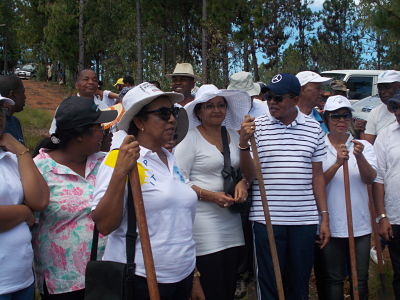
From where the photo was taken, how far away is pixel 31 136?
13164 mm

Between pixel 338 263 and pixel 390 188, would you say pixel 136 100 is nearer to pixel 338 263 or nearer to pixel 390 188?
pixel 338 263

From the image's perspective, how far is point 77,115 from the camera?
8.77 feet

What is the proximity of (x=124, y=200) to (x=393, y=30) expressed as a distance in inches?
384

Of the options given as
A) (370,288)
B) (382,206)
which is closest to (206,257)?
(382,206)

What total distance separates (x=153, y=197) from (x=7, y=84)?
6.86 feet

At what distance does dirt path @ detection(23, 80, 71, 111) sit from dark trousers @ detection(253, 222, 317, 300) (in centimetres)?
1936

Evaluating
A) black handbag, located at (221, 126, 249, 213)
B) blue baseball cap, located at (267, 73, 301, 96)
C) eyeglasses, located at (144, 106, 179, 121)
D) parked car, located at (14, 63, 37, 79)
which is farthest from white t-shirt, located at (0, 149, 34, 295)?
parked car, located at (14, 63, 37, 79)

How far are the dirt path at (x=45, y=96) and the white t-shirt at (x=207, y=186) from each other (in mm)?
19265

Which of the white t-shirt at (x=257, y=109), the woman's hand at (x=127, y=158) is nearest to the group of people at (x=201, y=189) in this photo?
the woman's hand at (x=127, y=158)

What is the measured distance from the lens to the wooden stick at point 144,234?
2.23m

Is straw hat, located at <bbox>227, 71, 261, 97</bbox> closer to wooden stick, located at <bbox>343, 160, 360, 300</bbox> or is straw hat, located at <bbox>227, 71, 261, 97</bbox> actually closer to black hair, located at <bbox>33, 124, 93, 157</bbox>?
wooden stick, located at <bbox>343, 160, 360, 300</bbox>

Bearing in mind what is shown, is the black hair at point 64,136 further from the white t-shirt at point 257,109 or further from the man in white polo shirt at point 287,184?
the white t-shirt at point 257,109

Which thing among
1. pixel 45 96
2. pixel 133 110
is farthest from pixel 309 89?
pixel 45 96

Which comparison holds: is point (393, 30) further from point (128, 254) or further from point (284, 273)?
point (128, 254)
